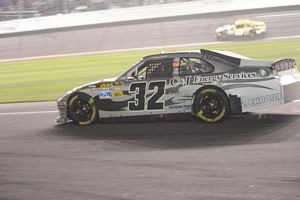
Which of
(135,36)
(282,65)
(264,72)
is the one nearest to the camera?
(264,72)

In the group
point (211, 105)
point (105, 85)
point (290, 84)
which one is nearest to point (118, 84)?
point (105, 85)

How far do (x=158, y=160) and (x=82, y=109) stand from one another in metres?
3.79

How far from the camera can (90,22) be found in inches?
1045

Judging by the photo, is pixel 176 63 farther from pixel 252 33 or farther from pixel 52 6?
pixel 52 6

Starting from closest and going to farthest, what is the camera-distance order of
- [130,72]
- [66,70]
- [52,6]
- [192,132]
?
[192,132], [130,72], [66,70], [52,6]

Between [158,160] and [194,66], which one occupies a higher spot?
[194,66]

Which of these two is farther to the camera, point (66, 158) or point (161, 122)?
point (161, 122)

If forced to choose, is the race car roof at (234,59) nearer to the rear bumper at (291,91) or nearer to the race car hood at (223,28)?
the rear bumper at (291,91)

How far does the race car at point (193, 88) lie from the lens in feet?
31.2

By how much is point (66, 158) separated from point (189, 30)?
55.9ft

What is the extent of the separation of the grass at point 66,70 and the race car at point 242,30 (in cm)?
54

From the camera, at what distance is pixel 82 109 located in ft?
36.1

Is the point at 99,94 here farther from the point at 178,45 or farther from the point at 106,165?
the point at 178,45

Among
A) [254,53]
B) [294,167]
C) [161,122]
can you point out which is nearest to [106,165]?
[294,167]
